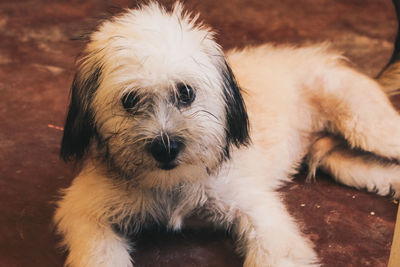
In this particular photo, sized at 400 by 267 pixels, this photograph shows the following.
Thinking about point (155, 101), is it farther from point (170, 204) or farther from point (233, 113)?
point (170, 204)

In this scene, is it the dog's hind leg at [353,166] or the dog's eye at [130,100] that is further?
the dog's hind leg at [353,166]

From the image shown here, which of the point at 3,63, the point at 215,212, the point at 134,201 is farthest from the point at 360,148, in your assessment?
the point at 3,63

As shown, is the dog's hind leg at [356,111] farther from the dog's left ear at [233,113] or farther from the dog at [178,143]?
the dog's left ear at [233,113]

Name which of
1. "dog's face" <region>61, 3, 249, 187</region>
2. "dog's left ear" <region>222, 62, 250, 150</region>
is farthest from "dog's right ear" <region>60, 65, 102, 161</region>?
"dog's left ear" <region>222, 62, 250, 150</region>

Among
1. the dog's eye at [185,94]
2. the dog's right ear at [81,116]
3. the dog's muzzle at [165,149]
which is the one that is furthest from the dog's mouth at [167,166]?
the dog's right ear at [81,116]

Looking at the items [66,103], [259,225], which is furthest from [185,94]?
[66,103]

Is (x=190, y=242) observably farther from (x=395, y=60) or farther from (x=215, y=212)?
(x=395, y=60)

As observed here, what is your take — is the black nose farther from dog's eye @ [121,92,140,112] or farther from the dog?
dog's eye @ [121,92,140,112]

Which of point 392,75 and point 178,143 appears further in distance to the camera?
point 392,75
